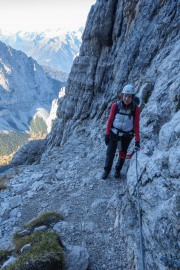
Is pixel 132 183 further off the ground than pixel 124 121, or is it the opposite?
pixel 124 121

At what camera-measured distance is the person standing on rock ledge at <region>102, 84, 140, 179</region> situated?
411 inches

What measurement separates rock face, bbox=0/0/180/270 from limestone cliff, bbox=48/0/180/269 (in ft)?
0.15

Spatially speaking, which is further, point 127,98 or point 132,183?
point 127,98

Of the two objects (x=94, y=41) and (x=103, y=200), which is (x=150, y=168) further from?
(x=94, y=41)

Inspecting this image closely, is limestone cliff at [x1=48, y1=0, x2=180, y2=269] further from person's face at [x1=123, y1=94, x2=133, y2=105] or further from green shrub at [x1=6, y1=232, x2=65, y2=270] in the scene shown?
green shrub at [x1=6, y1=232, x2=65, y2=270]

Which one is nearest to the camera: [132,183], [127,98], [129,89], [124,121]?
[132,183]

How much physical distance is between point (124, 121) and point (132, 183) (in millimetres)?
3105

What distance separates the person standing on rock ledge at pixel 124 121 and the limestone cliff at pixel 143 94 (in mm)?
898

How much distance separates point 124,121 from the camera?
11.1m

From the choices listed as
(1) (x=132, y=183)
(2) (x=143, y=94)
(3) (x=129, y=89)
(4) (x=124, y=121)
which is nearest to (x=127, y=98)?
(3) (x=129, y=89)

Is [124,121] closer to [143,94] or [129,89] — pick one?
[129,89]

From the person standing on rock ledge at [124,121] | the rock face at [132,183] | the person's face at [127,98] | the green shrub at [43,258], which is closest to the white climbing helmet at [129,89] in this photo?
the person standing on rock ledge at [124,121]

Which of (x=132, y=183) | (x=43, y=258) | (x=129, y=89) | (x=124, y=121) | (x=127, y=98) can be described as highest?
(x=129, y=89)

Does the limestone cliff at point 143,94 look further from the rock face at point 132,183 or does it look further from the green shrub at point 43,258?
the green shrub at point 43,258
